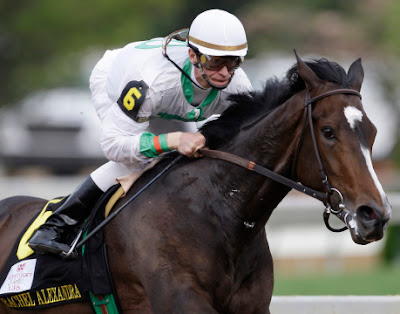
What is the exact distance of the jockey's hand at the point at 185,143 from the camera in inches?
180

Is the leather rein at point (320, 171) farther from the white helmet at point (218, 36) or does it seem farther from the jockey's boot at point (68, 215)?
the jockey's boot at point (68, 215)

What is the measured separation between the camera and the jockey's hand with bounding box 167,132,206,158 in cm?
458

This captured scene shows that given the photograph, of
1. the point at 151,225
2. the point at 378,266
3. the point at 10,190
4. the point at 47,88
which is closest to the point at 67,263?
the point at 151,225

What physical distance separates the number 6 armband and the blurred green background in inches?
490

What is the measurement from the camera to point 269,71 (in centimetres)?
2236

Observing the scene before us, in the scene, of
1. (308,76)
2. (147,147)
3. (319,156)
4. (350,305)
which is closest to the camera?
(319,156)

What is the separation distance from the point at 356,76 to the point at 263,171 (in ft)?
2.13

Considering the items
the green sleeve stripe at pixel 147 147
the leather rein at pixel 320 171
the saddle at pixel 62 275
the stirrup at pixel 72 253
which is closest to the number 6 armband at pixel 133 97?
the green sleeve stripe at pixel 147 147

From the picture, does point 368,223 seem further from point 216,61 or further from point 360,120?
point 216,61

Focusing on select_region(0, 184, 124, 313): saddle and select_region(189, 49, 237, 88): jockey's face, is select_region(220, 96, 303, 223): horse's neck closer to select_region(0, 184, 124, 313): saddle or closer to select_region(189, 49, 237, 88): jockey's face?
select_region(189, 49, 237, 88): jockey's face

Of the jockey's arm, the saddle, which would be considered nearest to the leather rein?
the jockey's arm

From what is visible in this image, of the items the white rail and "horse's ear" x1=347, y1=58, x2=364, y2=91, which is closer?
"horse's ear" x1=347, y1=58, x2=364, y2=91

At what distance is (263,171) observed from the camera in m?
4.44

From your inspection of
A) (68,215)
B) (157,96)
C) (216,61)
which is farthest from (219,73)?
(68,215)
